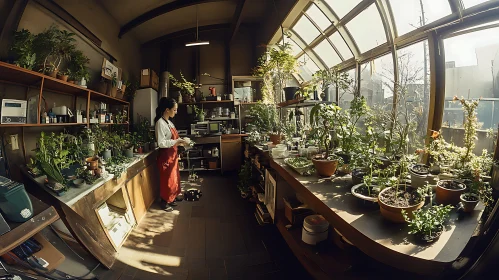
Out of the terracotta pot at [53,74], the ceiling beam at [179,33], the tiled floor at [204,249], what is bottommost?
the tiled floor at [204,249]

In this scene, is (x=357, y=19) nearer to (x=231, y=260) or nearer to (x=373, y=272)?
(x=373, y=272)

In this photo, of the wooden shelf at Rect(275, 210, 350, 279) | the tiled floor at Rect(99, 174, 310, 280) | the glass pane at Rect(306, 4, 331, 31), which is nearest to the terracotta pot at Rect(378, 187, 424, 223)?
the wooden shelf at Rect(275, 210, 350, 279)

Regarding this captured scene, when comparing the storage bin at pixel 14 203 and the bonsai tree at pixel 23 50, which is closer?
the storage bin at pixel 14 203

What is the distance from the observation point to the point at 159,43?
6246 millimetres

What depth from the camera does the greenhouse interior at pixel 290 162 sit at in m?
1.19

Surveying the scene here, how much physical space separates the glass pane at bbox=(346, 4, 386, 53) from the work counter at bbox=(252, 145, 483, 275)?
2.41m

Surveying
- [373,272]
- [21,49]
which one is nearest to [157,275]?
[373,272]

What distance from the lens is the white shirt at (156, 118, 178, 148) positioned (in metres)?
3.31

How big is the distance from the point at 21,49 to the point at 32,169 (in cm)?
117

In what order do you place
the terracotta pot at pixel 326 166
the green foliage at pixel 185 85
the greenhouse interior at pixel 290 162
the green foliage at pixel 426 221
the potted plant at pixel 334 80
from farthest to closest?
the green foliage at pixel 185 85
the potted plant at pixel 334 80
the terracotta pot at pixel 326 166
the greenhouse interior at pixel 290 162
the green foliage at pixel 426 221

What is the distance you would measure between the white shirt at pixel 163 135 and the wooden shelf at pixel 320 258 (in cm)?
231

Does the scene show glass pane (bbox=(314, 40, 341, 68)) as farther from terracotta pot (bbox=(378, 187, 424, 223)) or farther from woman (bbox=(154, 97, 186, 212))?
terracotta pot (bbox=(378, 187, 424, 223))

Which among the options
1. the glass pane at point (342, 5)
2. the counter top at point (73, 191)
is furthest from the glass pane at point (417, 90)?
the counter top at point (73, 191)

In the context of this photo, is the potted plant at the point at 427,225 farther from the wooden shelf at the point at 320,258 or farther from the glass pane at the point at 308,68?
the glass pane at the point at 308,68
